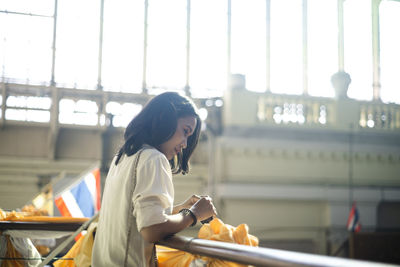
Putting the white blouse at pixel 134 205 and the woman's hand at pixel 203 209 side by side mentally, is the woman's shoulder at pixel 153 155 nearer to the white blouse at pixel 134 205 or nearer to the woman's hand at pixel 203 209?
the white blouse at pixel 134 205

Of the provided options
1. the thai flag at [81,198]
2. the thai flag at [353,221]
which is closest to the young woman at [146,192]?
the thai flag at [81,198]

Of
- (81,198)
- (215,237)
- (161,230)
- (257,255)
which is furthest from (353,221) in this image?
(257,255)

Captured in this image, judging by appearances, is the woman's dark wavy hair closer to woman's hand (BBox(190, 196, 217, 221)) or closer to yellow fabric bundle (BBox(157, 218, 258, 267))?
woman's hand (BBox(190, 196, 217, 221))

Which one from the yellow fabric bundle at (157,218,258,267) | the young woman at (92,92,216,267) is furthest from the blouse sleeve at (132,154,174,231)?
the yellow fabric bundle at (157,218,258,267)

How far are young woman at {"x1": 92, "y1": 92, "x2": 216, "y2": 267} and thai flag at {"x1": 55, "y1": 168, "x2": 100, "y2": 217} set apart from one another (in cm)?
275

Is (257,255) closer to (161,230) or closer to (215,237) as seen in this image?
(161,230)

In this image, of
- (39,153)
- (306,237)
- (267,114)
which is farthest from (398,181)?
(39,153)

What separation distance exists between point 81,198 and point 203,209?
324 cm

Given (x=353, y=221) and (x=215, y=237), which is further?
(x=353, y=221)

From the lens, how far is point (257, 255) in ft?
3.21

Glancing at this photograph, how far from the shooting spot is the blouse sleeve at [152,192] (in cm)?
138

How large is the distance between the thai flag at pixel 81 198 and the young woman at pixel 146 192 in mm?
2750

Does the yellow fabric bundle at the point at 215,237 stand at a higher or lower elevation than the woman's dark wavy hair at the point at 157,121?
lower

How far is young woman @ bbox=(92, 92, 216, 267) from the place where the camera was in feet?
4.59
